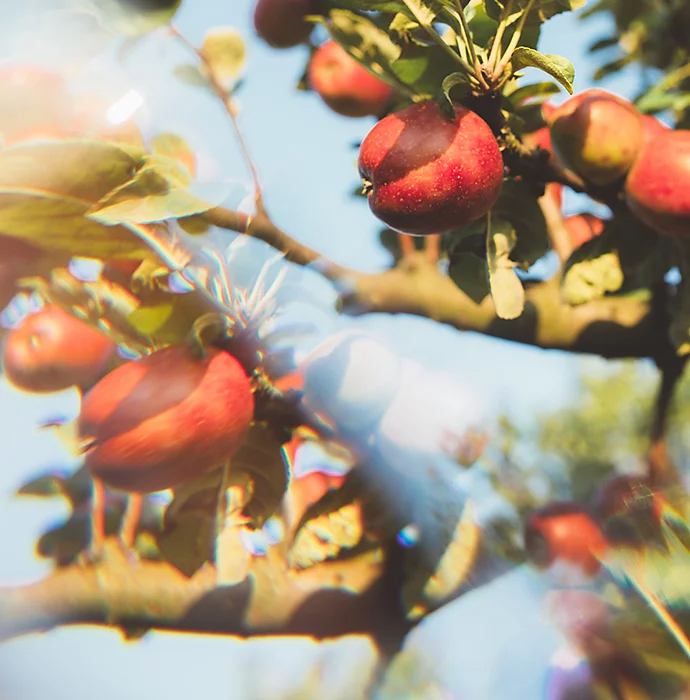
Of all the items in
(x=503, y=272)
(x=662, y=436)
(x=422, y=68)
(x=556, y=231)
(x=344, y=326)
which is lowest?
(x=662, y=436)

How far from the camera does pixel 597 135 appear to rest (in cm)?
70

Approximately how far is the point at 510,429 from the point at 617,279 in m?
0.65

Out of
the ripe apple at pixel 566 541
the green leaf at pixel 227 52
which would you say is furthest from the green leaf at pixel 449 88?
the ripe apple at pixel 566 541

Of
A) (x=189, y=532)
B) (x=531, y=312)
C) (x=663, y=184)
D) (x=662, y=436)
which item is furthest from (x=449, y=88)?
(x=662, y=436)

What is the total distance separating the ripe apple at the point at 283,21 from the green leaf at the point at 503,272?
1.74 ft

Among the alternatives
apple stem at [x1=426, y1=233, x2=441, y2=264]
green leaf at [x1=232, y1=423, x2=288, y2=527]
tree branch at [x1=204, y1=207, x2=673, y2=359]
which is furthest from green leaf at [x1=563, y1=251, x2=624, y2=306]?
green leaf at [x1=232, y1=423, x2=288, y2=527]

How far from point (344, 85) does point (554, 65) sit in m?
0.53

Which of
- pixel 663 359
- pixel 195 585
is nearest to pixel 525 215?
pixel 663 359

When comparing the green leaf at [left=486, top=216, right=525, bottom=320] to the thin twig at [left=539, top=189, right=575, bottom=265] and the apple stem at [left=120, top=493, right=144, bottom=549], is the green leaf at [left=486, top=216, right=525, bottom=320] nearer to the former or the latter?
the thin twig at [left=539, top=189, right=575, bottom=265]

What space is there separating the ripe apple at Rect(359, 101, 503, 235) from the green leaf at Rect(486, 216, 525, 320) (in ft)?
0.29

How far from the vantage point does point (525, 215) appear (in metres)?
0.71

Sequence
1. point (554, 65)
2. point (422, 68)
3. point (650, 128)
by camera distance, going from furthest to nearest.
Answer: point (650, 128) < point (422, 68) < point (554, 65)

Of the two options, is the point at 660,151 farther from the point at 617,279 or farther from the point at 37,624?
the point at 37,624

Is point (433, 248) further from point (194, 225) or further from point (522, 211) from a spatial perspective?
point (194, 225)
